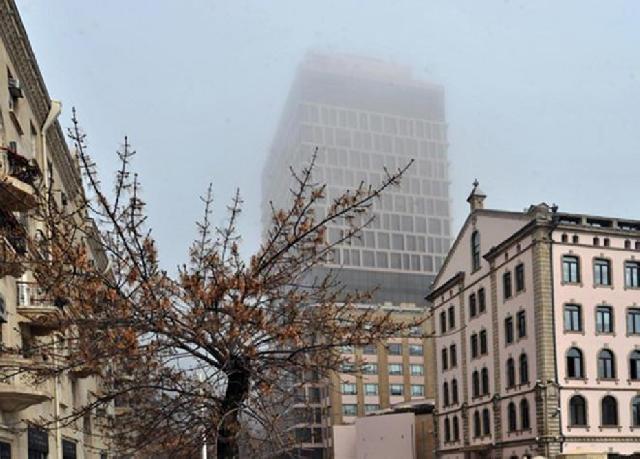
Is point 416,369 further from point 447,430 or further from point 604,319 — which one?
point 604,319

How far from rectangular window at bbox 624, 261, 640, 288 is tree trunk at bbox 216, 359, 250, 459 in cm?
4057

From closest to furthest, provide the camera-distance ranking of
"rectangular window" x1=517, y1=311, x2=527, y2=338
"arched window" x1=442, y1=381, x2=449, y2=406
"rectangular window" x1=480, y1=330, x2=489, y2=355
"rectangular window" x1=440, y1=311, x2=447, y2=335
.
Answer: "rectangular window" x1=517, y1=311, x2=527, y2=338, "rectangular window" x1=480, y1=330, x2=489, y2=355, "arched window" x1=442, y1=381, x2=449, y2=406, "rectangular window" x1=440, y1=311, x2=447, y2=335

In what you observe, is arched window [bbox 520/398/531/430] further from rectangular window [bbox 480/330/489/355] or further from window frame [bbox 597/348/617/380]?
rectangular window [bbox 480/330/489/355]

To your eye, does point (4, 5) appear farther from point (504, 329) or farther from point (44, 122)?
point (504, 329)

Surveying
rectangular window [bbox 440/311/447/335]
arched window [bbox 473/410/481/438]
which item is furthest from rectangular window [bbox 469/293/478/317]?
arched window [bbox 473/410/481/438]

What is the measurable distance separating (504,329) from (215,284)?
1692 inches

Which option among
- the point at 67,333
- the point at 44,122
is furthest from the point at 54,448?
the point at 67,333

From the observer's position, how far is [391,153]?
128 meters

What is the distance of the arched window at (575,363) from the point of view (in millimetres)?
42094

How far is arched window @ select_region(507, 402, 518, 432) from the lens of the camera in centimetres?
4506

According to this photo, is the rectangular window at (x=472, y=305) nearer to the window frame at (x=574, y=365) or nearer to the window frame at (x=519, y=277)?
the window frame at (x=519, y=277)

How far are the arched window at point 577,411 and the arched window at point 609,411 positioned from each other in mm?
1011

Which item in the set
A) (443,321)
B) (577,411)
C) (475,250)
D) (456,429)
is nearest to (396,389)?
(443,321)

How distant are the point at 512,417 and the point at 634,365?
7481mm
